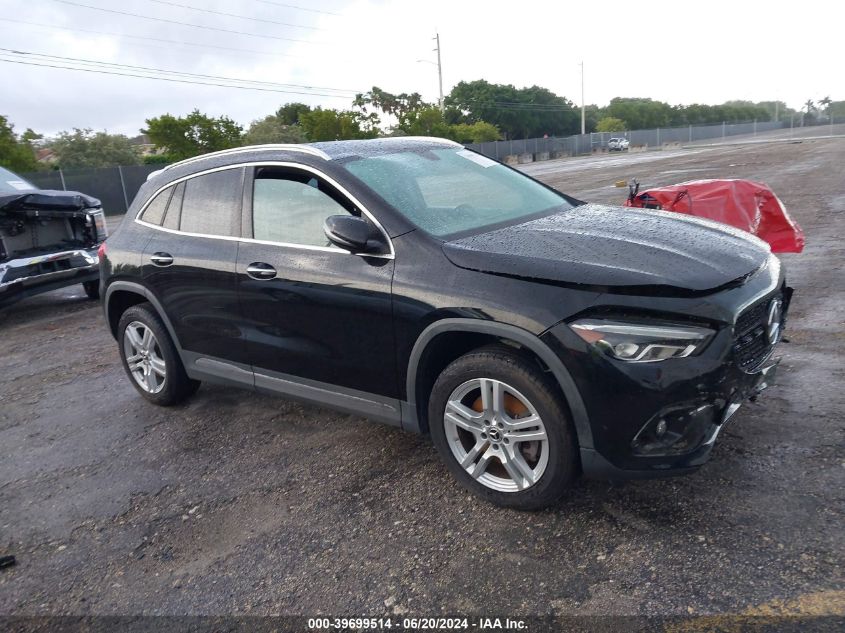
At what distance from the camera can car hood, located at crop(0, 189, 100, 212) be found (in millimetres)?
7727

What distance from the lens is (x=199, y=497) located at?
12.1 feet

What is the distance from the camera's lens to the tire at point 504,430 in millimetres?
2963

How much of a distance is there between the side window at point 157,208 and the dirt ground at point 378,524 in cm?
141

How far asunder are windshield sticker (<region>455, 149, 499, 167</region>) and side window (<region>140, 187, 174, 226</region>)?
2.03 meters

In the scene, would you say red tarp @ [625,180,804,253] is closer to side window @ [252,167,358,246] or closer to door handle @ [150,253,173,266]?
side window @ [252,167,358,246]

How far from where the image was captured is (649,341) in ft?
8.99

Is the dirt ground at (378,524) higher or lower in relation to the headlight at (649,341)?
lower

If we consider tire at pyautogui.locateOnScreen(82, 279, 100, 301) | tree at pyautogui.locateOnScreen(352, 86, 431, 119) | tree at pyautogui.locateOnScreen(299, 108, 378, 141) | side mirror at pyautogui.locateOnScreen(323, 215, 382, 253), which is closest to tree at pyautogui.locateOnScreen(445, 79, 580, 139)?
tree at pyautogui.locateOnScreen(352, 86, 431, 119)

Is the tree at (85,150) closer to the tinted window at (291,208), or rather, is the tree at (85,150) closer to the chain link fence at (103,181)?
the chain link fence at (103,181)

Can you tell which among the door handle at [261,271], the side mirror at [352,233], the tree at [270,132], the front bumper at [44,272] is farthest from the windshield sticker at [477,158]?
the tree at [270,132]

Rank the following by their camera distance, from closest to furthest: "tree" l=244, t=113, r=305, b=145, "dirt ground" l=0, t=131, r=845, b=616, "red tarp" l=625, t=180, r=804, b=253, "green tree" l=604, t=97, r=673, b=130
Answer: "dirt ground" l=0, t=131, r=845, b=616, "red tarp" l=625, t=180, r=804, b=253, "tree" l=244, t=113, r=305, b=145, "green tree" l=604, t=97, r=673, b=130

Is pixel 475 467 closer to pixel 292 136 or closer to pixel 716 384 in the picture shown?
pixel 716 384

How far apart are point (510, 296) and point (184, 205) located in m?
2.62

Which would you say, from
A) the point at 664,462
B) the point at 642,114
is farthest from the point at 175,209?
the point at 642,114
